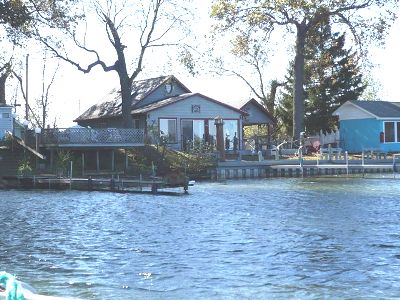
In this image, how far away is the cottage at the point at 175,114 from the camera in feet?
145

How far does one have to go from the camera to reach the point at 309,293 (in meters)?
9.53

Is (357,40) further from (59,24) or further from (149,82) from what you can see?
(59,24)

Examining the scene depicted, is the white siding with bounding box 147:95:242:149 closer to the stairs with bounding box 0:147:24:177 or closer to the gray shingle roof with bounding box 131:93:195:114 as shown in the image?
the gray shingle roof with bounding box 131:93:195:114

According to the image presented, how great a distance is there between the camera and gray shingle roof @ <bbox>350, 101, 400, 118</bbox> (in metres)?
46.7

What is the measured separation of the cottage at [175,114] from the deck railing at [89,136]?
4.49 m

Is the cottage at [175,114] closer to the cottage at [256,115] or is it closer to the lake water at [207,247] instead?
the cottage at [256,115]

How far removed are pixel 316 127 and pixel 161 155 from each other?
63.1 ft

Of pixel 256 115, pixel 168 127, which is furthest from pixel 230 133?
pixel 256 115

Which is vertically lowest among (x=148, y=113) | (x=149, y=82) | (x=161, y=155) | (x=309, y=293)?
(x=309, y=293)

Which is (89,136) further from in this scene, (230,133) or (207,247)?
(207,247)

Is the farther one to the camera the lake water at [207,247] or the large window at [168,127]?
the large window at [168,127]

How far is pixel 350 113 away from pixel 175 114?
46.2ft

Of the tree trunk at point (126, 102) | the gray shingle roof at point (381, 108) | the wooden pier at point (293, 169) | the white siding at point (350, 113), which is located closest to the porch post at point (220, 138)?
the wooden pier at point (293, 169)

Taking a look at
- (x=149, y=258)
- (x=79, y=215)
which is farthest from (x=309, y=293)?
(x=79, y=215)
